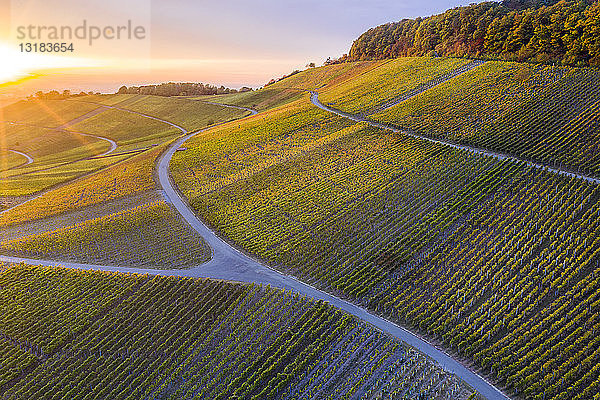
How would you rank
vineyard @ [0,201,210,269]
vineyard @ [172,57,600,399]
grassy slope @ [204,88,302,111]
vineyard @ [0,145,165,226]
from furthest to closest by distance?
grassy slope @ [204,88,302,111] < vineyard @ [0,145,165,226] < vineyard @ [0,201,210,269] < vineyard @ [172,57,600,399]

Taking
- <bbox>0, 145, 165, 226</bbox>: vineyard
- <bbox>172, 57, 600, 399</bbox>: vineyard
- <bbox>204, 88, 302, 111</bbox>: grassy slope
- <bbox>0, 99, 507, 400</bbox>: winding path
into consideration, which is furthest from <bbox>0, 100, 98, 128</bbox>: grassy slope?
<bbox>0, 99, 507, 400</bbox>: winding path

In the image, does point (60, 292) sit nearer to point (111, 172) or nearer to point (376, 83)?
point (111, 172)

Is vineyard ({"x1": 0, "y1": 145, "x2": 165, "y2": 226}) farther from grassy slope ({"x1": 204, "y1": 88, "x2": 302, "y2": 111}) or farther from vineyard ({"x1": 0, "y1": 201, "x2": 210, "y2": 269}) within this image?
grassy slope ({"x1": 204, "y1": 88, "x2": 302, "y2": 111})

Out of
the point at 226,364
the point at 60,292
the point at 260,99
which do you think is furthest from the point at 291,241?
the point at 260,99

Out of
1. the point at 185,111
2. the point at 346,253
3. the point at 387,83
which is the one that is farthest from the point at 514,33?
the point at 185,111

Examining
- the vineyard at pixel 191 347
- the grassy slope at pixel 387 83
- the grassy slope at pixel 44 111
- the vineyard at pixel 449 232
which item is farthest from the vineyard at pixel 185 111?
the vineyard at pixel 191 347

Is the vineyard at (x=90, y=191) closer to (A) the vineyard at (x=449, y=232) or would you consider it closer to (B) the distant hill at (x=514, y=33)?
(A) the vineyard at (x=449, y=232)
